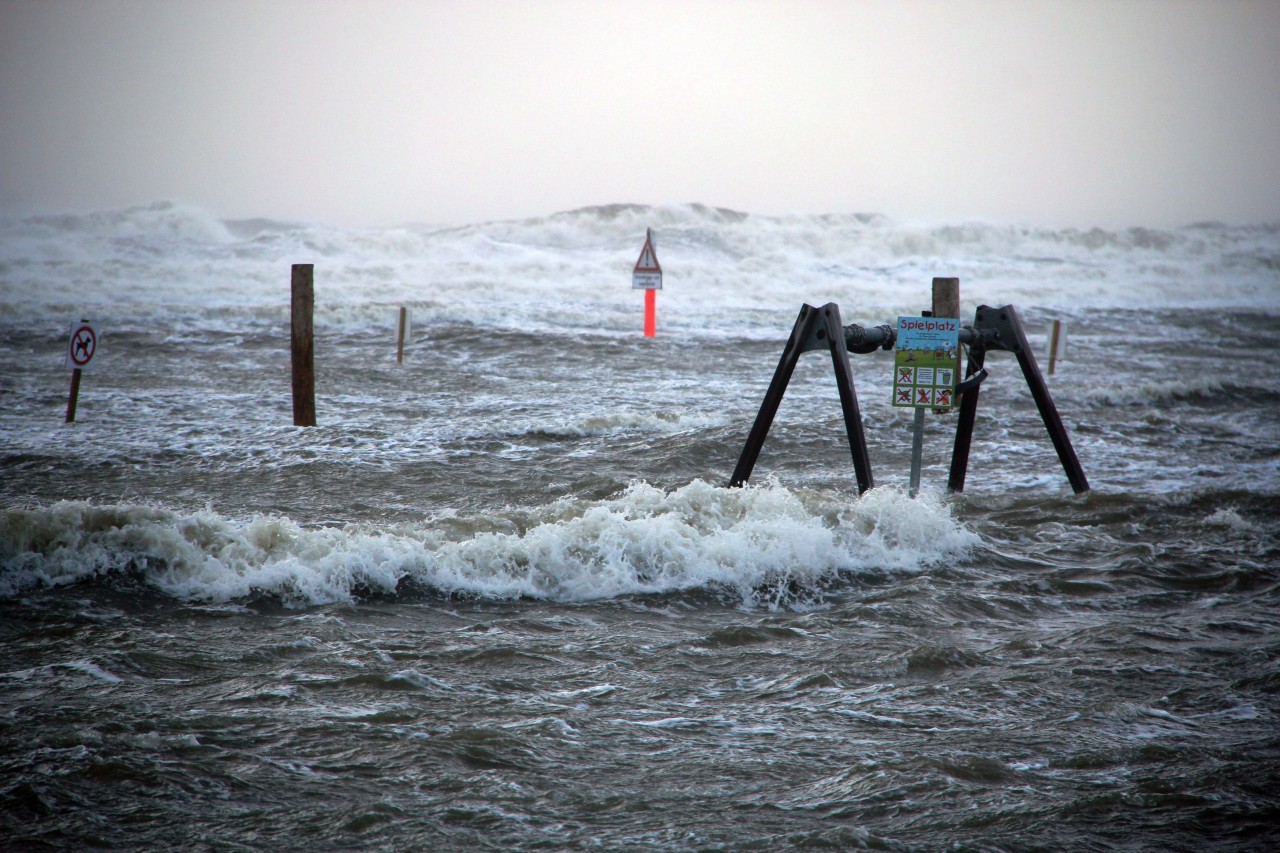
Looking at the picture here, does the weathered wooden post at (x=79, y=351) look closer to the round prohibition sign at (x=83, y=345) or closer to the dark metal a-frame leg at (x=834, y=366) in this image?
the round prohibition sign at (x=83, y=345)

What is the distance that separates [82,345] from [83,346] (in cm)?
1

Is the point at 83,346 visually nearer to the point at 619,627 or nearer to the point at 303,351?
the point at 303,351

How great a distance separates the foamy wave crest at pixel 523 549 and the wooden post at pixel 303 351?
4.59 meters

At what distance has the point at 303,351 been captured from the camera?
1048cm

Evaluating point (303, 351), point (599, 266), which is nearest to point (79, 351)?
point (303, 351)

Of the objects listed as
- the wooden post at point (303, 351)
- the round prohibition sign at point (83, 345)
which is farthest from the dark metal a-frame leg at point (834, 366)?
the round prohibition sign at point (83, 345)

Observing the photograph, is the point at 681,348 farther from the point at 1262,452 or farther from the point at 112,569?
the point at 112,569

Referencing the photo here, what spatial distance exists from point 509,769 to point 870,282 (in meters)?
36.1

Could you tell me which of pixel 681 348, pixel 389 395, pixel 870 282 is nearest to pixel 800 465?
pixel 389 395

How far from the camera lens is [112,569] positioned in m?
5.34

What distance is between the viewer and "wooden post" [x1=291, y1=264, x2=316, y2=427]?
10367 millimetres

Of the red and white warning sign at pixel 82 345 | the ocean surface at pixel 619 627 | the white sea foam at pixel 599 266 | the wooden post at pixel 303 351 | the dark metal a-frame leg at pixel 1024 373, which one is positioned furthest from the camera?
the white sea foam at pixel 599 266

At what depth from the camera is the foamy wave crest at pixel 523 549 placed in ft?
17.5

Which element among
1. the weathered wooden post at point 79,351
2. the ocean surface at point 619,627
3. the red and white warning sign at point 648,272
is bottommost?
the ocean surface at point 619,627
